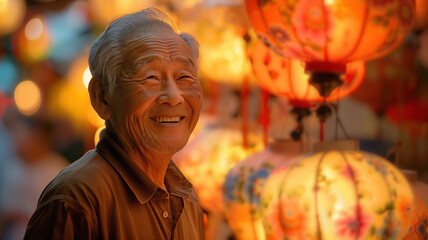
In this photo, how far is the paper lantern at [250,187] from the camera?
2365 mm

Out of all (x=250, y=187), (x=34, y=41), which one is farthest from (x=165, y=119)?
(x=34, y=41)

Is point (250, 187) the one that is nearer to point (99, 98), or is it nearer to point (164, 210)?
point (164, 210)

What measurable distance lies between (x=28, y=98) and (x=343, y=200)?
188 centimetres

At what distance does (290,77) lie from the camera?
223 cm

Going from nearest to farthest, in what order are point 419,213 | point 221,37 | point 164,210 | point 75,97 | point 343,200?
A: 1. point 164,210
2. point 343,200
3. point 419,213
4. point 221,37
5. point 75,97

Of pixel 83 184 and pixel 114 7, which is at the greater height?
pixel 114 7

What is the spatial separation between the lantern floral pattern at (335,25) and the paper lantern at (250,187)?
0.52 metres

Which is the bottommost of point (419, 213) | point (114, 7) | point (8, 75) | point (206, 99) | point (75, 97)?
point (419, 213)

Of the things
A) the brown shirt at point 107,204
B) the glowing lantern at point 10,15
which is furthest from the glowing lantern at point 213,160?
the brown shirt at point 107,204

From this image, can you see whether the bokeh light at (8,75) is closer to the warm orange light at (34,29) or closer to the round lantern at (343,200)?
the warm orange light at (34,29)

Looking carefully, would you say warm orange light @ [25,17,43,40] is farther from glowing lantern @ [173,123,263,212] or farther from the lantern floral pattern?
the lantern floral pattern

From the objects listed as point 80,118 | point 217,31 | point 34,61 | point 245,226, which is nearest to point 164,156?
point 245,226

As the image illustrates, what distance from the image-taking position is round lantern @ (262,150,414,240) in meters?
1.78

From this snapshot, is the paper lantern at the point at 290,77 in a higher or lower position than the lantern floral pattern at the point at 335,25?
lower
